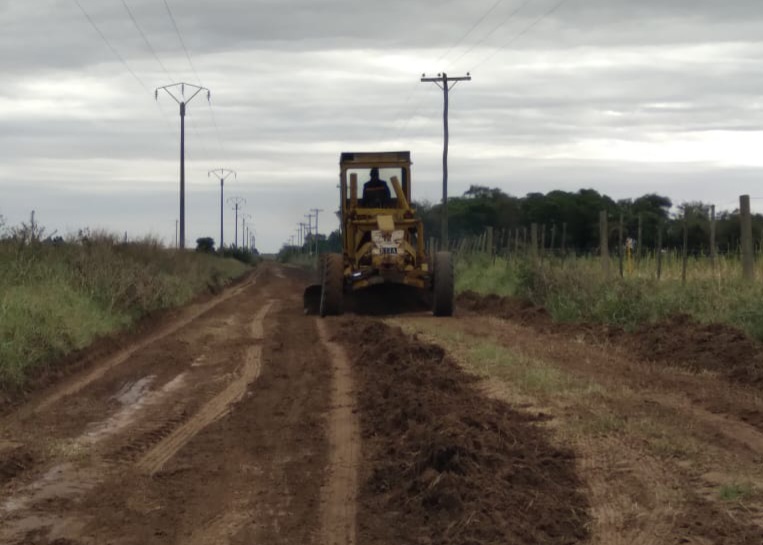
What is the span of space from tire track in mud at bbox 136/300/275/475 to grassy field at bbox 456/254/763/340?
7.04 meters

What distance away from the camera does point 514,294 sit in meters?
28.5

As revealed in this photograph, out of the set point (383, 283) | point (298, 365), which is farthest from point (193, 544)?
point (383, 283)

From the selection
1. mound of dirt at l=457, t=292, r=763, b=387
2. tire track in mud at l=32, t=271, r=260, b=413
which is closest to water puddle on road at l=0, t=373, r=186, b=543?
tire track in mud at l=32, t=271, r=260, b=413

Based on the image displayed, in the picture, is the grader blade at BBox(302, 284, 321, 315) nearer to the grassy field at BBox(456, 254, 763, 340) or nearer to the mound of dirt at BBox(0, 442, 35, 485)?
the grassy field at BBox(456, 254, 763, 340)

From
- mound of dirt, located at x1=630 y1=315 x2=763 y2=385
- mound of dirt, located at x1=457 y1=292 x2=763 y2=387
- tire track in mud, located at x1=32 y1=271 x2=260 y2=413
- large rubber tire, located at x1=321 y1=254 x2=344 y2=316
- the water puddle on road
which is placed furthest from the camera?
large rubber tire, located at x1=321 y1=254 x2=344 y2=316

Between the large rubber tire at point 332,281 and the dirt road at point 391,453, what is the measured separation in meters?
7.77

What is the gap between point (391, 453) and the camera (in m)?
9.02

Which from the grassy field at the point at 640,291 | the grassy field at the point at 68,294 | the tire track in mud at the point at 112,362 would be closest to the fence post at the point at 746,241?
the grassy field at the point at 640,291

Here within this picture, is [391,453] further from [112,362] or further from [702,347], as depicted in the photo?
[112,362]

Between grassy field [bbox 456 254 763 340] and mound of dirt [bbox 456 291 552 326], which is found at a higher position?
grassy field [bbox 456 254 763 340]

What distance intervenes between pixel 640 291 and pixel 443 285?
4.61m

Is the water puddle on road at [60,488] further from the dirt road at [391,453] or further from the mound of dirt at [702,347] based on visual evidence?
the mound of dirt at [702,347]

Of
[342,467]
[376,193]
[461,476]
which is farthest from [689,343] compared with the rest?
[376,193]

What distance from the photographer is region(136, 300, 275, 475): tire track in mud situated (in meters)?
9.16
